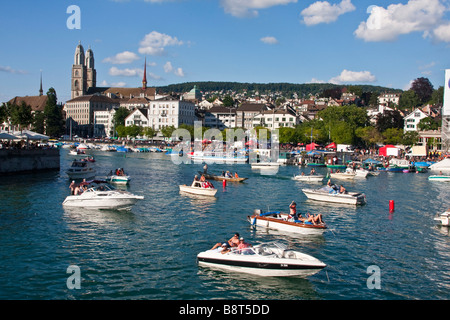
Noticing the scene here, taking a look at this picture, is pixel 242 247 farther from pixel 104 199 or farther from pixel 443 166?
pixel 443 166

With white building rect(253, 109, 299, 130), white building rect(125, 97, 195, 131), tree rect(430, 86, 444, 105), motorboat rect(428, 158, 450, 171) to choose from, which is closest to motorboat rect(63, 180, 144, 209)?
motorboat rect(428, 158, 450, 171)

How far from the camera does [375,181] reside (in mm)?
59875

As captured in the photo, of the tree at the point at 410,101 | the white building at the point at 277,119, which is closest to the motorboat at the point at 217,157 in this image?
the white building at the point at 277,119

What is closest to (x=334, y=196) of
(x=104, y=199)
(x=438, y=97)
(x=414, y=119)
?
(x=104, y=199)

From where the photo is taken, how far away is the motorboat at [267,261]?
18.1m

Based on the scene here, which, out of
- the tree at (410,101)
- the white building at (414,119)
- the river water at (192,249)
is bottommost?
the river water at (192,249)

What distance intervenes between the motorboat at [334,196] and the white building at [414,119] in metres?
102

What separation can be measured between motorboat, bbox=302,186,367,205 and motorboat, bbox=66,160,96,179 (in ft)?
96.1

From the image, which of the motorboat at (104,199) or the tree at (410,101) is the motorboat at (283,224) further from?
the tree at (410,101)

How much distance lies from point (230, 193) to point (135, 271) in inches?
977

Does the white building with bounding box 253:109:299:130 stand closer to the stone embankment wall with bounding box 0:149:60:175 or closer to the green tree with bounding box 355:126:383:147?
the green tree with bounding box 355:126:383:147

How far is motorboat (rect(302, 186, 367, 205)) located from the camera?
37031mm

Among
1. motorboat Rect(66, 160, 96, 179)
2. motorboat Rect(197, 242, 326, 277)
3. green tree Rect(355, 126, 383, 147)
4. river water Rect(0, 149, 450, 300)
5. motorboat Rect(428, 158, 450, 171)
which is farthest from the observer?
green tree Rect(355, 126, 383, 147)
